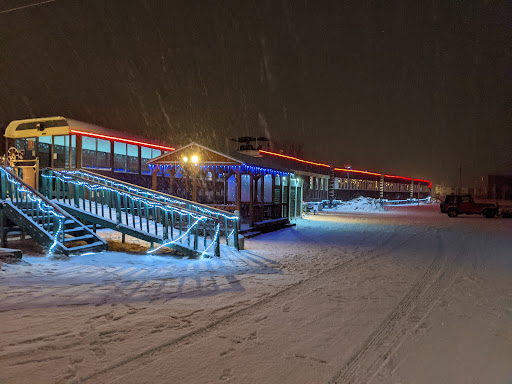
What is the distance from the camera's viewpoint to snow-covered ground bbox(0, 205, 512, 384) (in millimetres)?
3303

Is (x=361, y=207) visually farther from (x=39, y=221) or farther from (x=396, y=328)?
(x=396, y=328)

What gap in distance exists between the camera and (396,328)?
4.45 m

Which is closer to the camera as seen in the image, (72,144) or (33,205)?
(33,205)

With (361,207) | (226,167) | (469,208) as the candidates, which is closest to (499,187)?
(361,207)

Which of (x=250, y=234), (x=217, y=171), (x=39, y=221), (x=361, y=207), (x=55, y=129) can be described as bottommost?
(x=361, y=207)

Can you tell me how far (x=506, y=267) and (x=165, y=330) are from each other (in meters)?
8.19

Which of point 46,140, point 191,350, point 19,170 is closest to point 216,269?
point 191,350

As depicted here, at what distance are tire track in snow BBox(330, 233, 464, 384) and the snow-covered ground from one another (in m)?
0.02

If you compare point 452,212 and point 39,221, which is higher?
point 39,221

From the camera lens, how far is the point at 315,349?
379cm

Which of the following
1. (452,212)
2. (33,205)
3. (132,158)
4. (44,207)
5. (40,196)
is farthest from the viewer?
(452,212)

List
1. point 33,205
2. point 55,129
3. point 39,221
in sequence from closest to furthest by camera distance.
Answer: point 33,205 → point 39,221 → point 55,129

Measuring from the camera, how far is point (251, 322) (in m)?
4.53

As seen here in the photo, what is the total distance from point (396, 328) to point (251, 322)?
72.0 inches
